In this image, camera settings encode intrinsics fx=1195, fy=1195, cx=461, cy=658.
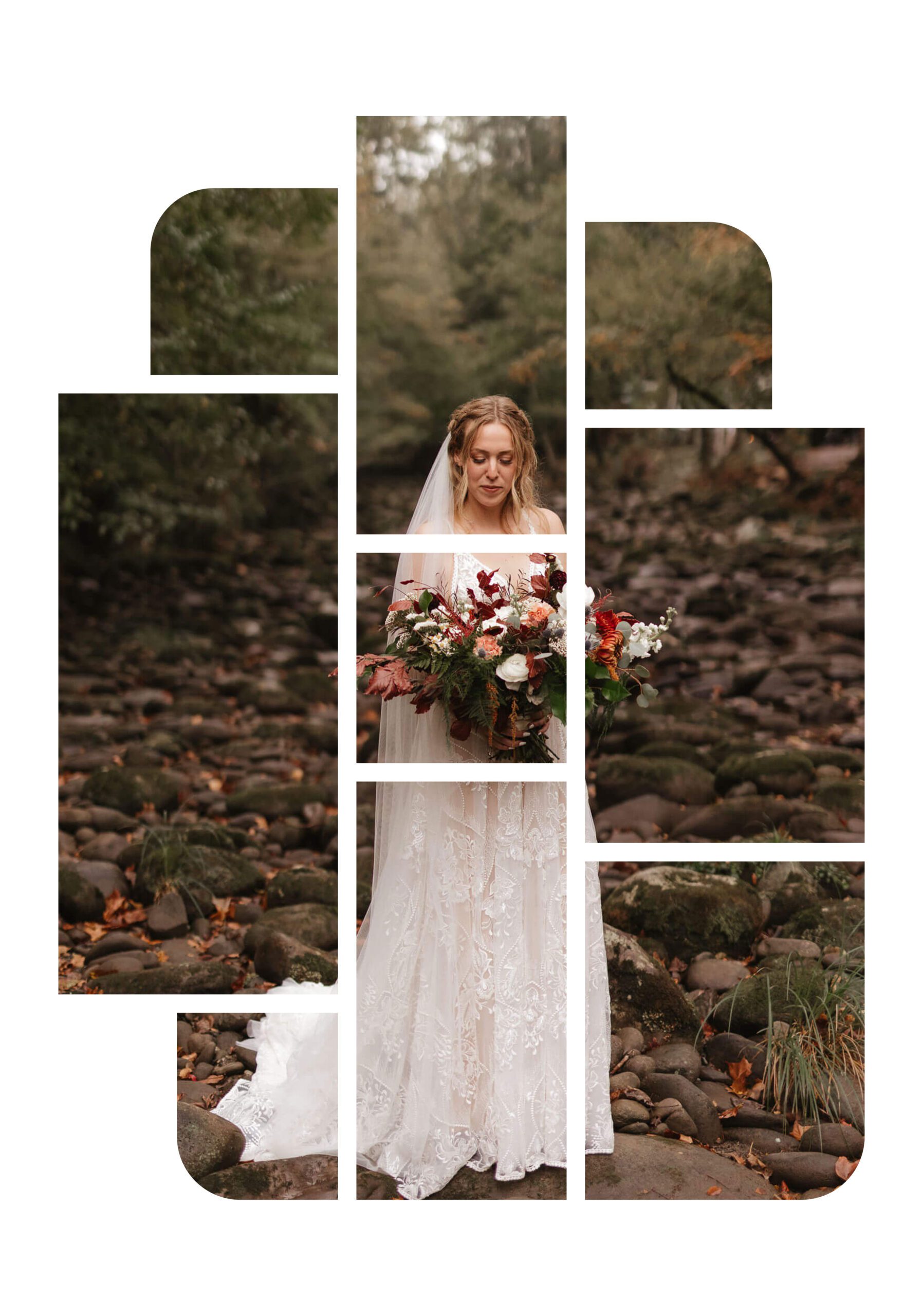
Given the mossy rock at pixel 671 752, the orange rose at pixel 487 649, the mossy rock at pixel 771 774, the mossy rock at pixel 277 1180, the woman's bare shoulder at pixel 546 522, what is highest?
the woman's bare shoulder at pixel 546 522

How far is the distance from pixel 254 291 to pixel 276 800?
3909mm

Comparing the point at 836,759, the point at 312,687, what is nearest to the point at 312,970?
the point at 836,759

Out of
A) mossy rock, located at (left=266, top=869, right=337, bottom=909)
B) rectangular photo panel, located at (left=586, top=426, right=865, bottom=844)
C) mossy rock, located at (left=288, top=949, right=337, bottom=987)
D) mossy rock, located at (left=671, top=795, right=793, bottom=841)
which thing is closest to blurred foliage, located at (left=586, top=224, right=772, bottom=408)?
rectangular photo panel, located at (left=586, top=426, right=865, bottom=844)

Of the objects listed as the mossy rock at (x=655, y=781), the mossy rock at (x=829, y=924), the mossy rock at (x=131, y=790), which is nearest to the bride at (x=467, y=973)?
the mossy rock at (x=829, y=924)

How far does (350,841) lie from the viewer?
2.68 m

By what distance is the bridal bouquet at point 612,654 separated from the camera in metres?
3.14

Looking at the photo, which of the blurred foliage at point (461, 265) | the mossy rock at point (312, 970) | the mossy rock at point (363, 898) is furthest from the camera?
the blurred foliage at point (461, 265)

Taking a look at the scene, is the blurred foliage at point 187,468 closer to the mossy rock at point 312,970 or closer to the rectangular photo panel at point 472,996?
the mossy rock at point 312,970

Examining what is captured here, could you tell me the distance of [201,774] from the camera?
8109mm

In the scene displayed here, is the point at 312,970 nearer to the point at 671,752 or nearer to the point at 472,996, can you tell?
the point at 472,996

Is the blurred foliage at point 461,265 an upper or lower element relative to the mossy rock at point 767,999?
upper

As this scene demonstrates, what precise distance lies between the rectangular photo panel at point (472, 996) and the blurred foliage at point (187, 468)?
6.19m

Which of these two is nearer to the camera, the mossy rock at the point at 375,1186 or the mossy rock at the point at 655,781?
the mossy rock at the point at 375,1186

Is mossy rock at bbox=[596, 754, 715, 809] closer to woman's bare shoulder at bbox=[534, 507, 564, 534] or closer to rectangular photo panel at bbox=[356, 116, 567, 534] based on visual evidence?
rectangular photo panel at bbox=[356, 116, 567, 534]
